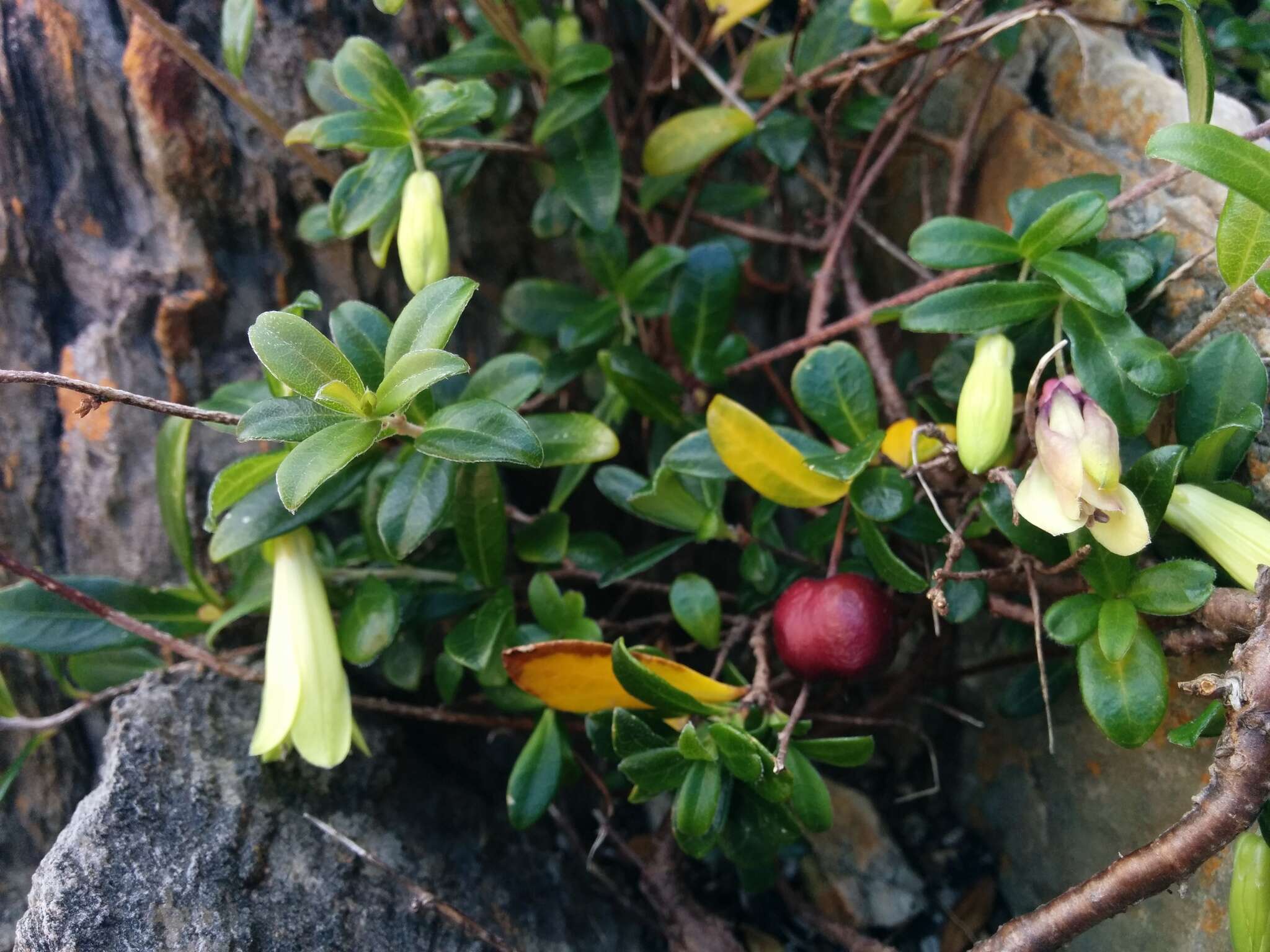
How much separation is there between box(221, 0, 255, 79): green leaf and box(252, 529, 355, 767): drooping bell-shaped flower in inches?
23.8

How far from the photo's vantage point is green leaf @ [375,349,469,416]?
827mm

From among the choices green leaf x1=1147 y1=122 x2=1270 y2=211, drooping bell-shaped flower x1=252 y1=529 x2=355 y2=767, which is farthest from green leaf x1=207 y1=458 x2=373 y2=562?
green leaf x1=1147 y1=122 x2=1270 y2=211

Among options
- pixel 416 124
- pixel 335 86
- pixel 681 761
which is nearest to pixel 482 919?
pixel 681 761

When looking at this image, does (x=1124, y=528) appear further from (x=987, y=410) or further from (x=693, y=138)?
(x=693, y=138)

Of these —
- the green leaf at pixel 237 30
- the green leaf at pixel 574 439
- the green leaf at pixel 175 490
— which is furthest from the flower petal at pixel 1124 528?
the green leaf at pixel 237 30

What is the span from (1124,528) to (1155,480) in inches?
2.8

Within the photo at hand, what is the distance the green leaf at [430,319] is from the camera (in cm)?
90

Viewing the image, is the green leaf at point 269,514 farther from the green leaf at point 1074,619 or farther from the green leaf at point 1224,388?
the green leaf at point 1224,388

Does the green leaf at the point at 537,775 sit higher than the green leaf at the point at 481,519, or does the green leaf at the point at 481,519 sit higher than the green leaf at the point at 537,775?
the green leaf at the point at 481,519

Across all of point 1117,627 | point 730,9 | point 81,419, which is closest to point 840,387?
point 1117,627

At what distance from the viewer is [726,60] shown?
1.60 metres

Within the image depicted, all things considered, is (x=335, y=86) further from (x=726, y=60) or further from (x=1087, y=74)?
(x=1087, y=74)

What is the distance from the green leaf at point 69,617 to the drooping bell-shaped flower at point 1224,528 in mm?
1184

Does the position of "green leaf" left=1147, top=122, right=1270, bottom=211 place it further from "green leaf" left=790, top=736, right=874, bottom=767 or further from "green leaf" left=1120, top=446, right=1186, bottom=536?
"green leaf" left=790, top=736, right=874, bottom=767
